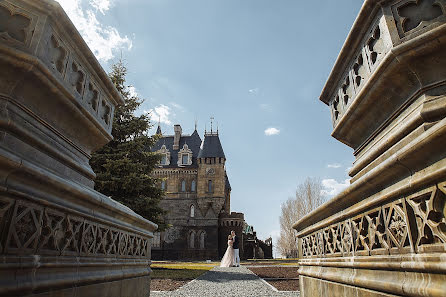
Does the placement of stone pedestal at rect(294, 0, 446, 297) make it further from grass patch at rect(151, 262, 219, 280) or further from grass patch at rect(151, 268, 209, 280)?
grass patch at rect(151, 262, 219, 280)

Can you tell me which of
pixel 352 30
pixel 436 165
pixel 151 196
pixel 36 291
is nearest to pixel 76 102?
pixel 36 291

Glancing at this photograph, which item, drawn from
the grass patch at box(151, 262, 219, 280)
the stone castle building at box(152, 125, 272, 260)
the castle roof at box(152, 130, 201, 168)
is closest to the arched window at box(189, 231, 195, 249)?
the stone castle building at box(152, 125, 272, 260)

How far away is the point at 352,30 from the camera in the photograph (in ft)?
8.36

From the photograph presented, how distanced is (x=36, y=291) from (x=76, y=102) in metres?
1.49

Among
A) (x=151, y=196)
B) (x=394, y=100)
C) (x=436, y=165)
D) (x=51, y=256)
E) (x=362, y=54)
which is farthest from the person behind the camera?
(x=151, y=196)

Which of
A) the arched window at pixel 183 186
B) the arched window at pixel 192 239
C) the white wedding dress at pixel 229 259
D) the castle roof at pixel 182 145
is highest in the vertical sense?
the castle roof at pixel 182 145

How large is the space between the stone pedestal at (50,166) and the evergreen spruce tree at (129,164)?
10860 millimetres

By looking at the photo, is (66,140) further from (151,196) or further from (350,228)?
(151,196)

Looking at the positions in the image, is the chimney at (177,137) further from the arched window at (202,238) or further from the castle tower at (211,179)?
the arched window at (202,238)

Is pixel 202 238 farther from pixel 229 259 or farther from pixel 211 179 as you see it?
pixel 229 259

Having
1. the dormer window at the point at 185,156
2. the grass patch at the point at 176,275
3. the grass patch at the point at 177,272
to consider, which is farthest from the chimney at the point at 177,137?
the grass patch at the point at 176,275

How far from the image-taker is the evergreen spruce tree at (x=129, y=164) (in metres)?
14.0

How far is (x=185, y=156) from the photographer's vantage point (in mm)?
44844

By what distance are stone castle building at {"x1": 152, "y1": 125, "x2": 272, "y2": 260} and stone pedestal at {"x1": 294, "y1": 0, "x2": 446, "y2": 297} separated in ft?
126
